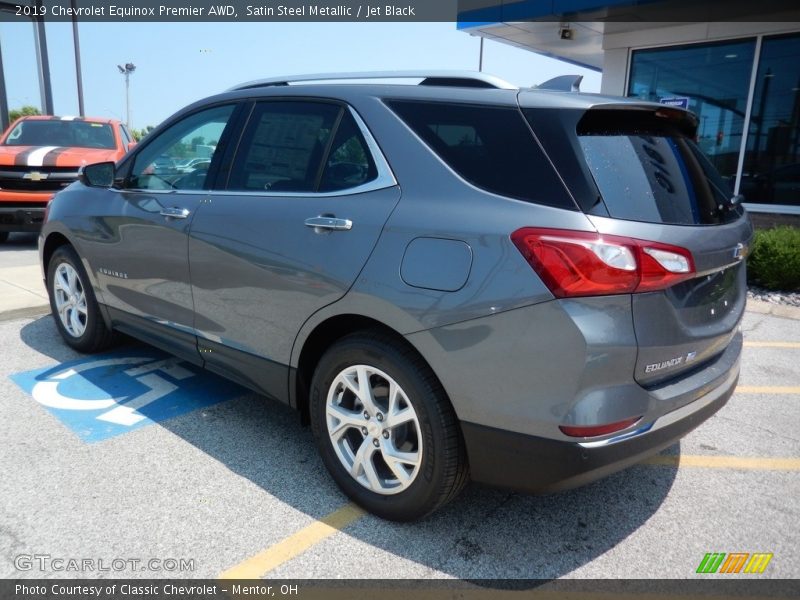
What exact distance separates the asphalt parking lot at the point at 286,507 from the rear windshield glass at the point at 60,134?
7.11 meters

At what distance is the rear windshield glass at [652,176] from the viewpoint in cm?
210

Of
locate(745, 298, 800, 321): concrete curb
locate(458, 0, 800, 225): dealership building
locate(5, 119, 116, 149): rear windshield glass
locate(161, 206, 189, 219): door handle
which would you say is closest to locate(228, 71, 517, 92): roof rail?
locate(161, 206, 189, 219): door handle

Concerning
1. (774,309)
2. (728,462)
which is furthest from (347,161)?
(774,309)

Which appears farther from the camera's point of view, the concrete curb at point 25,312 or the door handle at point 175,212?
the concrete curb at point 25,312

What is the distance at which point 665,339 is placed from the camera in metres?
2.11

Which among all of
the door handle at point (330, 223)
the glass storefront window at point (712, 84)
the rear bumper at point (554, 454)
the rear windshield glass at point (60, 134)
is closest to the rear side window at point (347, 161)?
the door handle at point (330, 223)

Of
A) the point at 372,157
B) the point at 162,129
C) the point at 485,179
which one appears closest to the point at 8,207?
the point at 162,129

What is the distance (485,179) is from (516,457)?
1.00 m

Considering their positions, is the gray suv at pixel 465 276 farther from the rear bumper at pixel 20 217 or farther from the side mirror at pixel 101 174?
the rear bumper at pixel 20 217

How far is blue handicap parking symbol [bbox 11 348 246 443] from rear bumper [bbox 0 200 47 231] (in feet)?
17.2

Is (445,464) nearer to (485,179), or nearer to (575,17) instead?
(485,179)

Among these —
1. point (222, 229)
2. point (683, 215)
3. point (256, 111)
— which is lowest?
point (222, 229)

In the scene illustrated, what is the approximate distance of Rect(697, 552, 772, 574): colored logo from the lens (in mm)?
2342

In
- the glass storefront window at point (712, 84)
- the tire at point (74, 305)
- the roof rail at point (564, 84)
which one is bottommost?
the tire at point (74, 305)
